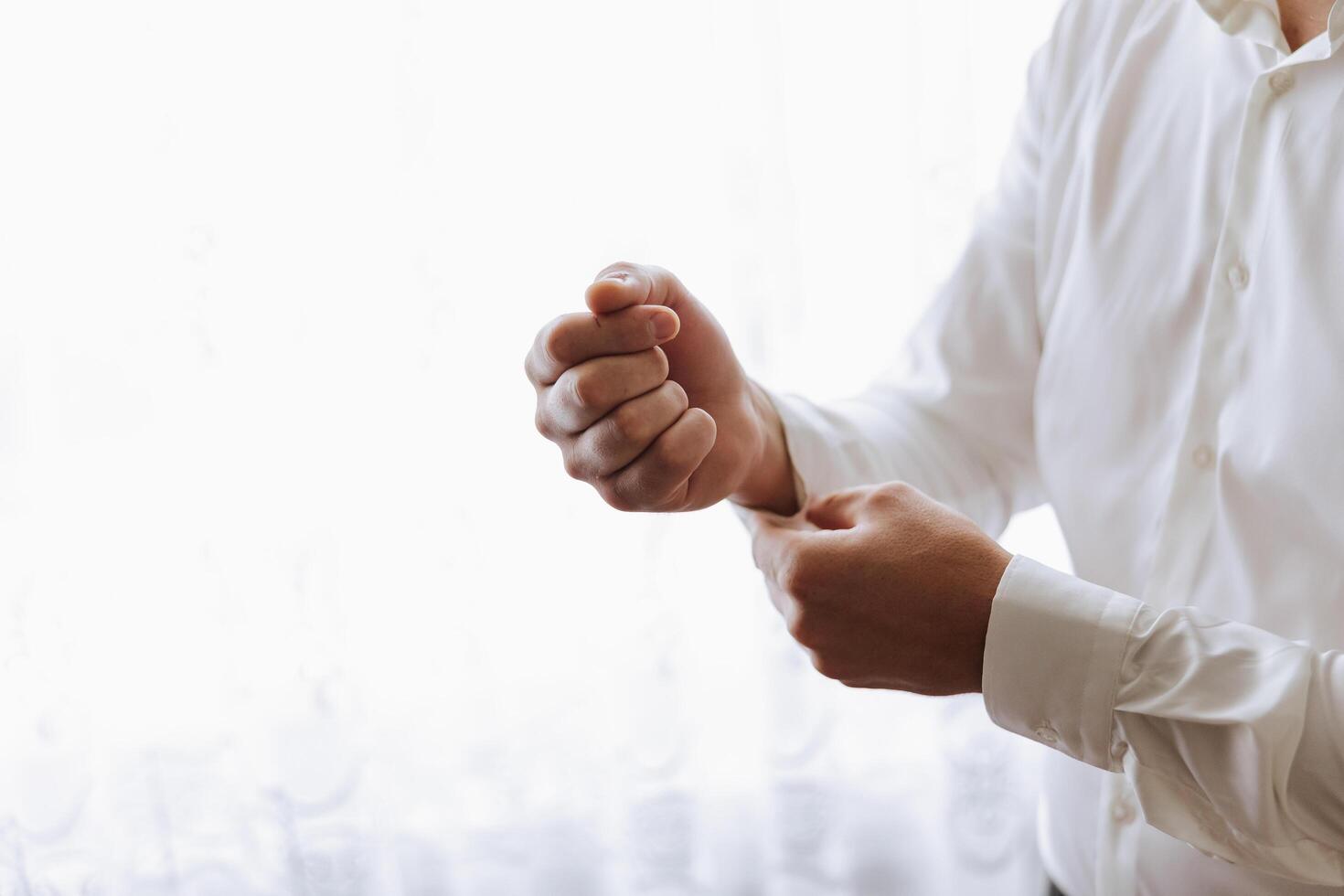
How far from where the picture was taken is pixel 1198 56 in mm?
915

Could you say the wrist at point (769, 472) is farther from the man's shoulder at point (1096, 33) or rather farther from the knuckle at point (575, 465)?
the man's shoulder at point (1096, 33)

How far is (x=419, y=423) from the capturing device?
69.8 inches

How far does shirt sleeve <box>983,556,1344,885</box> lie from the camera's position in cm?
68

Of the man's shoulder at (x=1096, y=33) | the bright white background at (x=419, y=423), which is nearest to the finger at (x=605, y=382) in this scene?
the man's shoulder at (x=1096, y=33)

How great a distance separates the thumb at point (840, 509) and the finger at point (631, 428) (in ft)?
0.47

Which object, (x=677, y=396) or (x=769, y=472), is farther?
(x=769, y=472)

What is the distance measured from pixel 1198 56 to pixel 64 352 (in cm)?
154

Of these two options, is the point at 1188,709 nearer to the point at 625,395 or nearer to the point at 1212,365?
the point at 1212,365

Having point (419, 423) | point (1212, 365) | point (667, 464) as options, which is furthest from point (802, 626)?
point (419, 423)

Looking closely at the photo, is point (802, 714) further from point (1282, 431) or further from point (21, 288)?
point (21, 288)

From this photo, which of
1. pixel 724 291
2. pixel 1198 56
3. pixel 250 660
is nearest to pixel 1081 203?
pixel 1198 56

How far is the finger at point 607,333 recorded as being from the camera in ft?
2.58

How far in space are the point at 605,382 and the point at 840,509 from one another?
0.70ft

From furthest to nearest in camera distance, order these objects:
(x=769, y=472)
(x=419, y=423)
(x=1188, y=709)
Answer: (x=419, y=423), (x=769, y=472), (x=1188, y=709)
